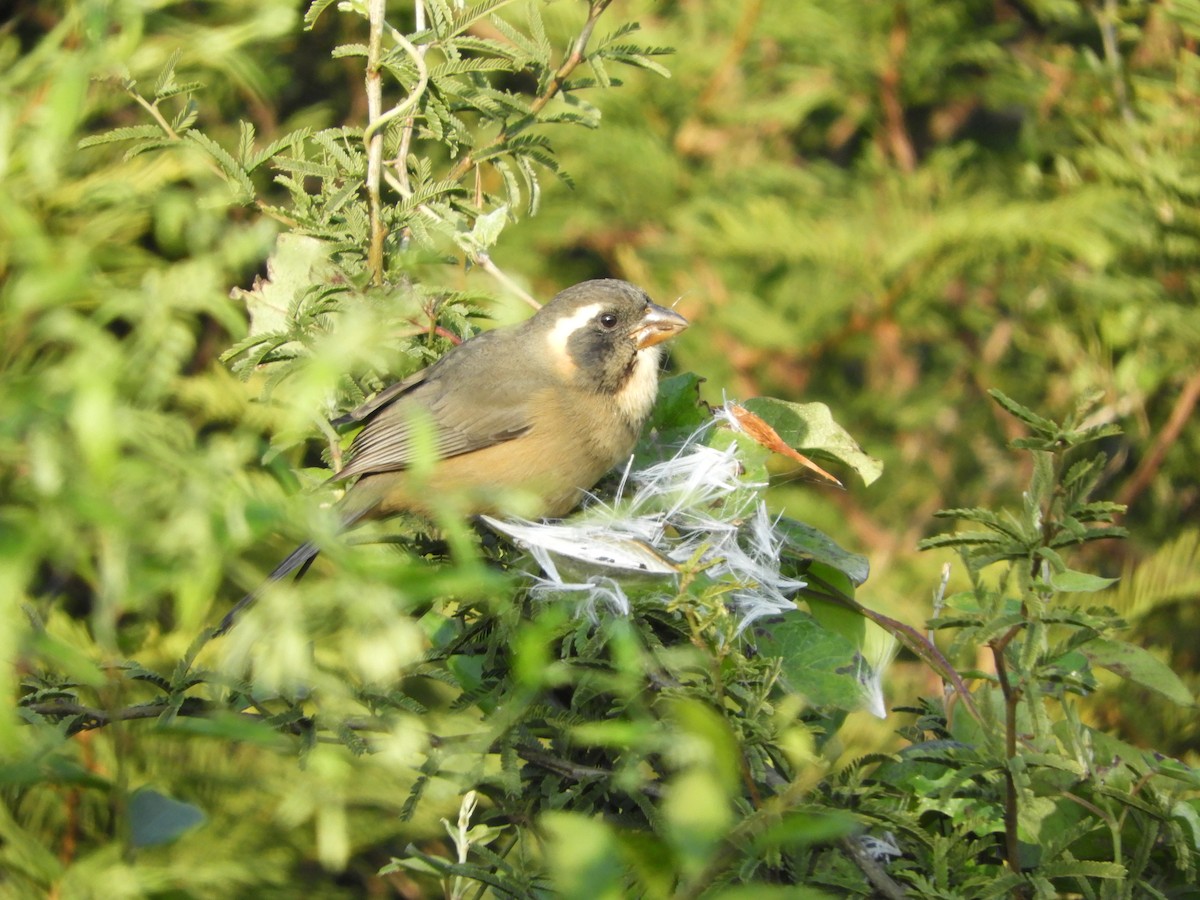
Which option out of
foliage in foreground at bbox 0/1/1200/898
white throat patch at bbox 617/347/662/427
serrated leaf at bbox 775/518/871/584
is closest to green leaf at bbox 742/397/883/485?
foliage in foreground at bbox 0/1/1200/898

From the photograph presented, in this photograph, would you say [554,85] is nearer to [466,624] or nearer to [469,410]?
[466,624]

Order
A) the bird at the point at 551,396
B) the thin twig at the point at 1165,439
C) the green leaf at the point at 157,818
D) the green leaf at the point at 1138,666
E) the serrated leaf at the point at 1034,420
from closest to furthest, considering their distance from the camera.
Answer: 1. the green leaf at the point at 157,818
2. the serrated leaf at the point at 1034,420
3. the green leaf at the point at 1138,666
4. the bird at the point at 551,396
5. the thin twig at the point at 1165,439

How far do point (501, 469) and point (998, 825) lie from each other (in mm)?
2234

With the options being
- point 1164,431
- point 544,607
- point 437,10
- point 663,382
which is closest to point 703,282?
point 1164,431

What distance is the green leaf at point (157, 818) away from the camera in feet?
3.91

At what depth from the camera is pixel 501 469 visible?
12.6 feet

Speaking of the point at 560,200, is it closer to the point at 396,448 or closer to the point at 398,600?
the point at 396,448

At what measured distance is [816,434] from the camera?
8.18 ft

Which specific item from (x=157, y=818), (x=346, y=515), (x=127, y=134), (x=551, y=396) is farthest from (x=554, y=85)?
(x=157, y=818)

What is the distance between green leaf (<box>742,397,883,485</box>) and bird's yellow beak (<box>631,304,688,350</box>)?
129cm

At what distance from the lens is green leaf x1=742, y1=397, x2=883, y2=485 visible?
247cm

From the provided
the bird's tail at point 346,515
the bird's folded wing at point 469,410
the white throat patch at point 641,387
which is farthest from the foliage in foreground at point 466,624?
the white throat patch at point 641,387

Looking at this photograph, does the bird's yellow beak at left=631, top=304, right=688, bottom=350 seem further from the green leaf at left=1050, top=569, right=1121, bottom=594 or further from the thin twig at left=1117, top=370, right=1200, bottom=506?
the green leaf at left=1050, top=569, right=1121, bottom=594

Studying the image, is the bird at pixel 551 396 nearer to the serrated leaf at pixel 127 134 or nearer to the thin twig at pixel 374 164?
the thin twig at pixel 374 164
